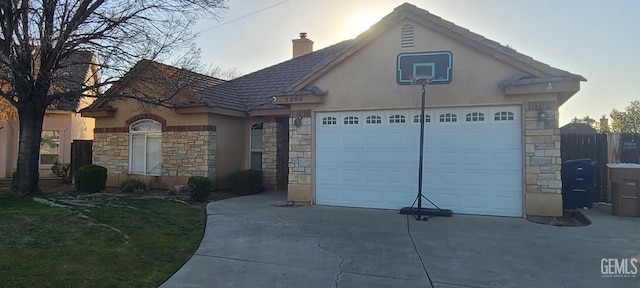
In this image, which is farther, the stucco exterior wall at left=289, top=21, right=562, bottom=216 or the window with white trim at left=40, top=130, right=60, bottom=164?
the window with white trim at left=40, top=130, right=60, bottom=164

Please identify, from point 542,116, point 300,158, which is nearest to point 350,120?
point 300,158

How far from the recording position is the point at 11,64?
971 cm

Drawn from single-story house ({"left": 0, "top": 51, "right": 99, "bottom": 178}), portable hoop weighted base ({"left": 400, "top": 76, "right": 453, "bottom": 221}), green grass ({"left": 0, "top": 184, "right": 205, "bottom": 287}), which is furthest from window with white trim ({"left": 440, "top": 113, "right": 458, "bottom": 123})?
single-story house ({"left": 0, "top": 51, "right": 99, "bottom": 178})

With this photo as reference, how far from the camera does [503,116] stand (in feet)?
30.2

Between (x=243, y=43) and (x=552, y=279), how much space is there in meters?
13.2

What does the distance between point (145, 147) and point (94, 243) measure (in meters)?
8.82

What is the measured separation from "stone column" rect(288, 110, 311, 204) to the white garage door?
0.89 feet

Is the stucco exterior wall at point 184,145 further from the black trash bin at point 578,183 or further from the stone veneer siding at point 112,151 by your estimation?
the black trash bin at point 578,183

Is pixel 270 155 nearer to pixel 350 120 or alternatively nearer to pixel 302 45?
pixel 350 120

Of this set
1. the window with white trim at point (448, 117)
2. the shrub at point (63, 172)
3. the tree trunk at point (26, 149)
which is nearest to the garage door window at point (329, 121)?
the window with white trim at point (448, 117)

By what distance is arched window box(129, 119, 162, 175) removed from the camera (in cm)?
1442

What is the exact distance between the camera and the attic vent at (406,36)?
9.95 m

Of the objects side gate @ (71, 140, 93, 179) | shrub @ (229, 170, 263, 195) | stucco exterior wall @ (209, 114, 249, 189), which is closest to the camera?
shrub @ (229, 170, 263, 195)

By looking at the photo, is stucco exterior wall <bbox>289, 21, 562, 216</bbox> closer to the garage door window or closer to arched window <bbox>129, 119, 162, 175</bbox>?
the garage door window
